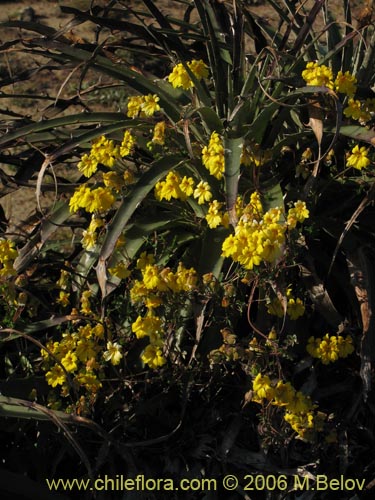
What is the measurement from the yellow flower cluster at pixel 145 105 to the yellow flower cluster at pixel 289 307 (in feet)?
2.59

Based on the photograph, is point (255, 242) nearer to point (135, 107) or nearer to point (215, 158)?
point (215, 158)

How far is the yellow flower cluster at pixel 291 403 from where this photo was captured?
8.50 ft

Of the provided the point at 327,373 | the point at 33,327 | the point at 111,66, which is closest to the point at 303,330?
the point at 327,373

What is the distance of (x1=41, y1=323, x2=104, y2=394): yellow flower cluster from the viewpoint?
8.98 feet

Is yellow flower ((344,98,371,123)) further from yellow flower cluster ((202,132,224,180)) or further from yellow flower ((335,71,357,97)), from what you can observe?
yellow flower cluster ((202,132,224,180))

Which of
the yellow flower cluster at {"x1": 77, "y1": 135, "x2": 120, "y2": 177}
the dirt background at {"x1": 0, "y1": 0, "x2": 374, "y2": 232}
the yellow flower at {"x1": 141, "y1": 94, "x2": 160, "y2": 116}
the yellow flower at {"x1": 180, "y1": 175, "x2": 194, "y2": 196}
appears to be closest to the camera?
the yellow flower at {"x1": 180, "y1": 175, "x2": 194, "y2": 196}

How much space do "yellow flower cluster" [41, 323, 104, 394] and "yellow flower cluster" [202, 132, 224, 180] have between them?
0.61m

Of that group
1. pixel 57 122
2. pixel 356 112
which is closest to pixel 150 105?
pixel 57 122

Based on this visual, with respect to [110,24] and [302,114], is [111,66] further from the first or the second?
[302,114]

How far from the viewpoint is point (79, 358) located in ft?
9.05

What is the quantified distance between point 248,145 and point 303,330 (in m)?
0.67

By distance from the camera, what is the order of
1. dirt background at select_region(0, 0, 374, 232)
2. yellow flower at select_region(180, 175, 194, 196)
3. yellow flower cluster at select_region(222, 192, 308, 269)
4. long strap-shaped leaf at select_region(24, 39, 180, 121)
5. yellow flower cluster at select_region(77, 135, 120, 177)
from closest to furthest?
yellow flower cluster at select_region(222, 192, 308, 269), yellow flower at select_region(180, 175, 194, 196), yellow flower cluster at select_region(77, 135, 120, 177), long strap-shaped leaf at select_region(24, 39, 180, 121), dirt background at select_region(0, 0, 374, 232)

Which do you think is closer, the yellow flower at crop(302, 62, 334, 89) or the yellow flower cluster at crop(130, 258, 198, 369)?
the yellow flower cluster at crop(130, 258, 198, 369)

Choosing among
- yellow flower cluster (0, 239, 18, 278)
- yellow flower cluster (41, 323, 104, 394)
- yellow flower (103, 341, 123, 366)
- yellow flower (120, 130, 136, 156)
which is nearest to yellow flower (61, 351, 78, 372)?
yellow flower cluster (41, 323, 104, 394)
